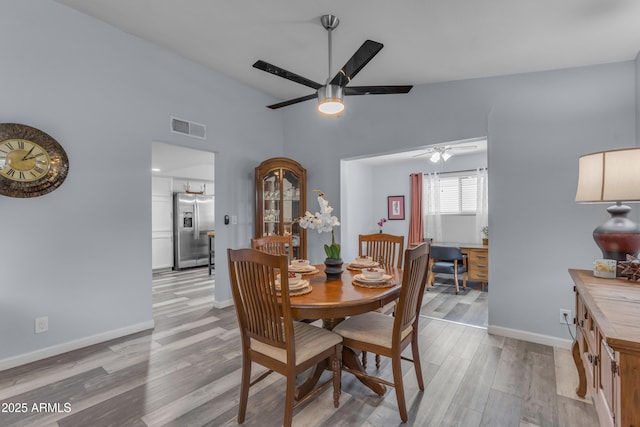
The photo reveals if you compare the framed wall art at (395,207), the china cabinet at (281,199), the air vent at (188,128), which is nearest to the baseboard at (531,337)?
the china cabinet at (281,199)

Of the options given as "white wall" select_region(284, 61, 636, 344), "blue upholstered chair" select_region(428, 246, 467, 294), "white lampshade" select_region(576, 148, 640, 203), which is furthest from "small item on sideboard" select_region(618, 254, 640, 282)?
"blue upholstered chair" select_region(428, 246, 467, 294)

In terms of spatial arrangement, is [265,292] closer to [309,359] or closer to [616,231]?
[309,359]

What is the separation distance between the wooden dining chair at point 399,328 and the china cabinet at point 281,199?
2.31 m

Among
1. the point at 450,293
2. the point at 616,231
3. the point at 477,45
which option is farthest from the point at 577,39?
the point at 450,293

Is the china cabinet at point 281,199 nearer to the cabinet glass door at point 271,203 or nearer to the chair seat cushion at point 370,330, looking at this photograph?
the cabinet glass door at point 271,203

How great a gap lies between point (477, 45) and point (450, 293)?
3.40 meters

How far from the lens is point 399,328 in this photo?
1742 millimetres

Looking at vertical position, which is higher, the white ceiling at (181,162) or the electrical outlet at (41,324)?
the white ceiling at (181,162)

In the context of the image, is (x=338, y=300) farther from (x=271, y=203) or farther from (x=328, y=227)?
(x=271, y=203)

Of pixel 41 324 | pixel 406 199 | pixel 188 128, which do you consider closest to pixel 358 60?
pixel 188 128

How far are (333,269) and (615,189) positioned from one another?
1675 millimetres

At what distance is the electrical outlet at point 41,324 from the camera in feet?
8.09

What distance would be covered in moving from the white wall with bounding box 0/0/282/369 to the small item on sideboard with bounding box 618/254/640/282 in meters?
3.78

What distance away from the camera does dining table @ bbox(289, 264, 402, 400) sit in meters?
1.62
